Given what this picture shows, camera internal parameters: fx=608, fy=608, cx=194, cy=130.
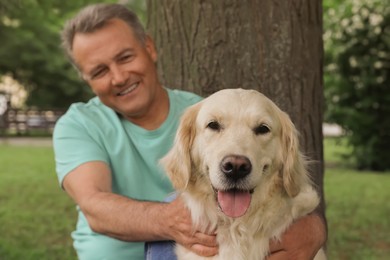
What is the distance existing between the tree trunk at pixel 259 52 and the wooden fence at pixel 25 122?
77.0 feet

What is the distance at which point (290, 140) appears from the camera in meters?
2.94

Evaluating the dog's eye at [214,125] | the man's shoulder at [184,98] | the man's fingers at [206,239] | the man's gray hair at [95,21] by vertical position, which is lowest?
the man's fingers at [206,239]

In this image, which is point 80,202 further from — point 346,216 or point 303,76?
point 346,216

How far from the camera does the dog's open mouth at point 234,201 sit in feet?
8.95

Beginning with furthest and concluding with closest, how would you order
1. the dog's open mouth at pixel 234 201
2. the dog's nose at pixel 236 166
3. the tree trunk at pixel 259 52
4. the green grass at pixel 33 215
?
the green grass at pixel 33 215
the tree trunk at pixel 259 52
the dog's open mouth at pixel 234 201
the dog's nose at pixel 236 166

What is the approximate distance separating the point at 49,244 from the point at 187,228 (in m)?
4.35

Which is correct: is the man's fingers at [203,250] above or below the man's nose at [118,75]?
below

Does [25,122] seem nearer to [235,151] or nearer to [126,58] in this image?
[126,58]

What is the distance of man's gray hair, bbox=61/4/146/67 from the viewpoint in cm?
339

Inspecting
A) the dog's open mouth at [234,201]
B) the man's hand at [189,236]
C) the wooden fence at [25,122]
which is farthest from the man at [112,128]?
the wooden fence at [25,122]

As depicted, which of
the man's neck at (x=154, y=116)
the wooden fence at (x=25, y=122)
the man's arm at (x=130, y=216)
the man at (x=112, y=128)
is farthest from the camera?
the wooden fence at (x=25, y=122)

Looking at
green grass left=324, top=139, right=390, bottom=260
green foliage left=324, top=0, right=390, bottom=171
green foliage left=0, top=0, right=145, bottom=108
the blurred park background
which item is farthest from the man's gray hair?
green foliage left=0, top=0, right=145, bottom=108

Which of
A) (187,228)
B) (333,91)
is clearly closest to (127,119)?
(187,228)

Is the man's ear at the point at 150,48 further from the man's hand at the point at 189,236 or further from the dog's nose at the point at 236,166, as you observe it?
the dog's nose at the point at 236,166
